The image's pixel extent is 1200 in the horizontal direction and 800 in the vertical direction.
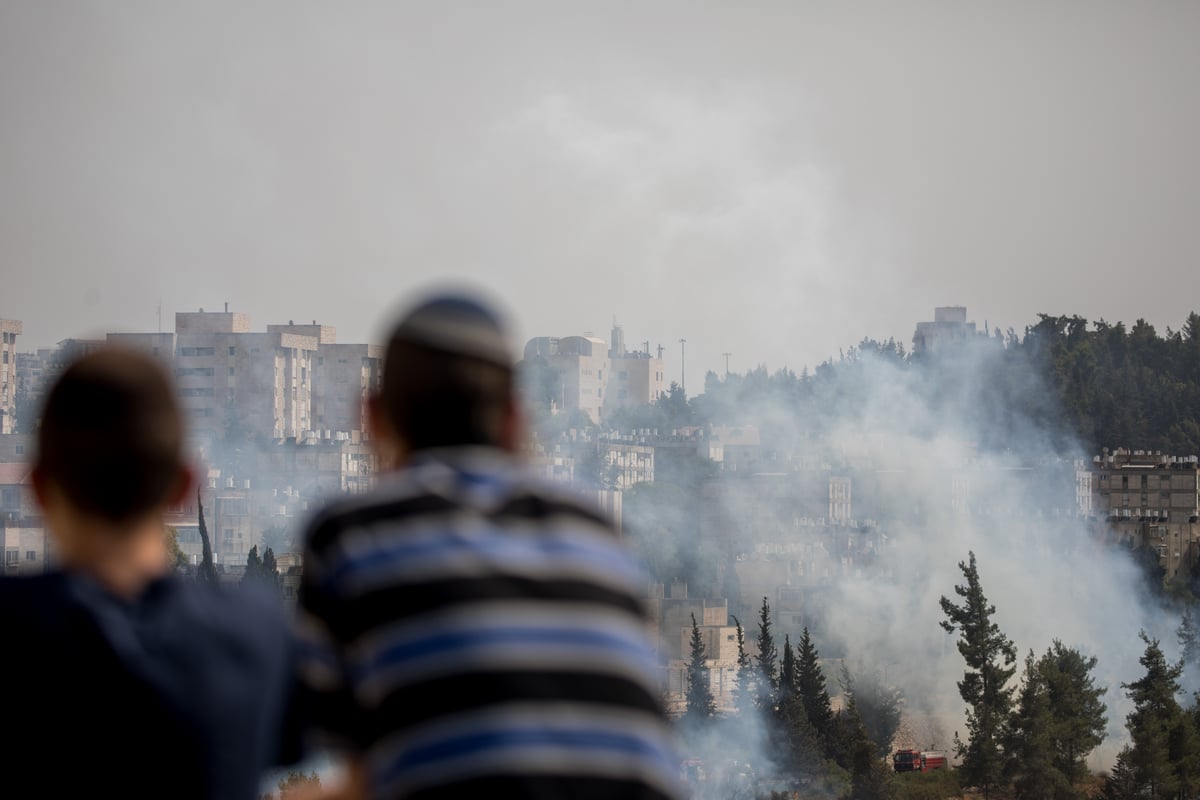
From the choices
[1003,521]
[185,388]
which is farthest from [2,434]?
[1003,521]

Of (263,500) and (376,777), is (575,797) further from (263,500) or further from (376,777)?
(263,500)

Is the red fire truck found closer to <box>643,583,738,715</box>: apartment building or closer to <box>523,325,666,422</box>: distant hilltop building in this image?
<box>643,583,738,715</box>: apartment building

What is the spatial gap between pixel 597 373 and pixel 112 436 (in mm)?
118107

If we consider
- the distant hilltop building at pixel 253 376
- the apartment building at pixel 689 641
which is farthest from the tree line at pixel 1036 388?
the apartment building at pixel 689 641

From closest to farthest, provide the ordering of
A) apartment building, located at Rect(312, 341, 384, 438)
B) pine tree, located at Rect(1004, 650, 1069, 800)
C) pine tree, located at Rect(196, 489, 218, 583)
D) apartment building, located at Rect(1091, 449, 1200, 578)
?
pine tree, located at Rect(1004, 650, 1069, 800) → pine tree, located at Rect(196, 489, 218, 583) → apartment building, located at Rect(1091, 449, 1200, 578) → apartment building, located at Rect(312, 341, 384, 438)

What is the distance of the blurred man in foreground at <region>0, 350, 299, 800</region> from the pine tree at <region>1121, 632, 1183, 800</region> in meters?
54.2

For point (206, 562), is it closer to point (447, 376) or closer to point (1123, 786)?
point (1123, 786)

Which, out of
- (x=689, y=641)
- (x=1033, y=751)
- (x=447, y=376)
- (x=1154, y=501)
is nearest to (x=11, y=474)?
(x=689, y=641)

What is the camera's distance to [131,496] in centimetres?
256

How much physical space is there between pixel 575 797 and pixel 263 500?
87889 mm

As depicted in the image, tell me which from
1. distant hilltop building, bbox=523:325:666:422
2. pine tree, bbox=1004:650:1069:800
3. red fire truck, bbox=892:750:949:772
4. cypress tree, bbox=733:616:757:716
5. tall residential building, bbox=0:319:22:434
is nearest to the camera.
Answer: pine tree, bbox=1004:650:1069:800

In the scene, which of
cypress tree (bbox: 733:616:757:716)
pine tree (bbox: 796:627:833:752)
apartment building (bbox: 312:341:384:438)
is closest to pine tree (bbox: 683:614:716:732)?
cypress tree (bbox: 733:616:757:716)

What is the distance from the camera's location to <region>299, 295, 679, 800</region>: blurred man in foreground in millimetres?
2395

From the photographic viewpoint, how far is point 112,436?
8.31ft
